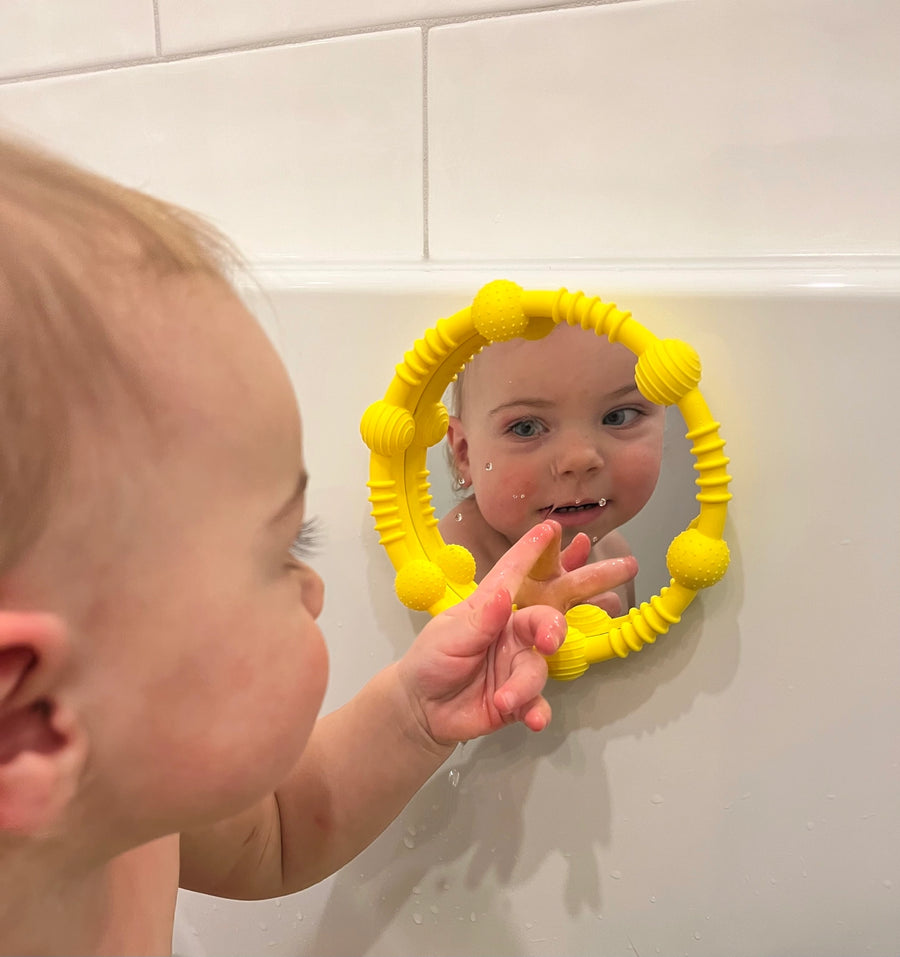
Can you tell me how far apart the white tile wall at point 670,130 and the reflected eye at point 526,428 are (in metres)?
0.16

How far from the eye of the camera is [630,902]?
0.64 metres

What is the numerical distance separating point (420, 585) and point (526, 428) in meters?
0.15

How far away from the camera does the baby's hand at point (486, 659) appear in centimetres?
52

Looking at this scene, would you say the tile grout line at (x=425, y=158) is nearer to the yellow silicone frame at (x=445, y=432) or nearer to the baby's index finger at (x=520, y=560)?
the yellow silicone frame at (x=445, y=432)

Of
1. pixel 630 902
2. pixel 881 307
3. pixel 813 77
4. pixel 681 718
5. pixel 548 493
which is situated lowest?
pixel 630 902

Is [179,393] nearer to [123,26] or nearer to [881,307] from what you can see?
[881,307]

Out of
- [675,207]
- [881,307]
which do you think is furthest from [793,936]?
[675,207]

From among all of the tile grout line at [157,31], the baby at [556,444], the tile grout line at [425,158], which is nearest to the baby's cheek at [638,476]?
the baby at [556,444]

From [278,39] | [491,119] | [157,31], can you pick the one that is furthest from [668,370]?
[157,31]

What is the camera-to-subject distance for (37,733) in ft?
1.03

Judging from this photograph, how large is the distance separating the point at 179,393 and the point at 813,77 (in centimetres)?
53

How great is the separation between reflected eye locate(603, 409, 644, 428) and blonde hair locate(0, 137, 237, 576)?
0.38 metres

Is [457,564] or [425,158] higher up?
[425,158]

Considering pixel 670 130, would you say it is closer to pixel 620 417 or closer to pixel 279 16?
pixel 620 417
